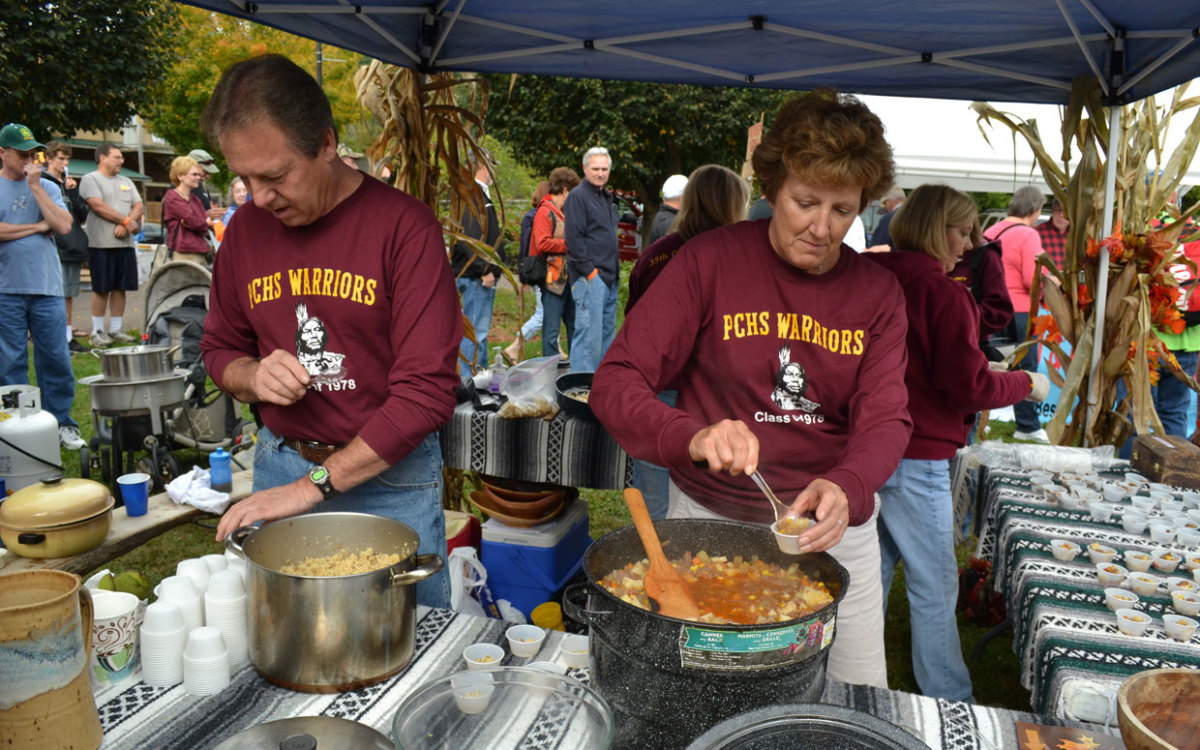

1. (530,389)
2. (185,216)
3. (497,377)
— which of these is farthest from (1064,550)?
(185,216)

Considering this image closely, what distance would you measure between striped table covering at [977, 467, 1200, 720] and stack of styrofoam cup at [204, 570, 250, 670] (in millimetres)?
1747

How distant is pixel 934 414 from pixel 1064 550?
0.63 metres

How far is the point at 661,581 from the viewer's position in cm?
144

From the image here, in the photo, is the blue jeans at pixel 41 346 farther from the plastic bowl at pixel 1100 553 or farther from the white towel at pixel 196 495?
the plastic bowl at pixel 1100 553

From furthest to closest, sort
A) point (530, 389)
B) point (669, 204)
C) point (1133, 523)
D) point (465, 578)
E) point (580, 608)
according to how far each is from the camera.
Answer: point (669, 204)
point (530, 389)
point (465, 578)
point (1133, 523)
point (580, 608)

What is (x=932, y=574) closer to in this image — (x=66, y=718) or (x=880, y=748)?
(x=880, y=748)

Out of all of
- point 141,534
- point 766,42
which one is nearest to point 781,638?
point 766,42

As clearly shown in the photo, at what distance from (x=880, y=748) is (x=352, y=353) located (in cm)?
143

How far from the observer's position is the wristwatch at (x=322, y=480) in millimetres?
1763

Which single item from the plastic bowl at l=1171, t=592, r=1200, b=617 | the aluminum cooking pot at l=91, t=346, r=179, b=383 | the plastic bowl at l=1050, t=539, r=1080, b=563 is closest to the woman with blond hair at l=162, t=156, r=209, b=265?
the aluminum cooking pot at l=91, t=346, r=179, b=383

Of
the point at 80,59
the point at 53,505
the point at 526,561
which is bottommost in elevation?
the point at 526,561

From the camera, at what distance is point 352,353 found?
201cm

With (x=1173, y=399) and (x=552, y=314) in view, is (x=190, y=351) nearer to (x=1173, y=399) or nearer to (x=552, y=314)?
(x=552, y=314)

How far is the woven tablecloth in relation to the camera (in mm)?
3754
